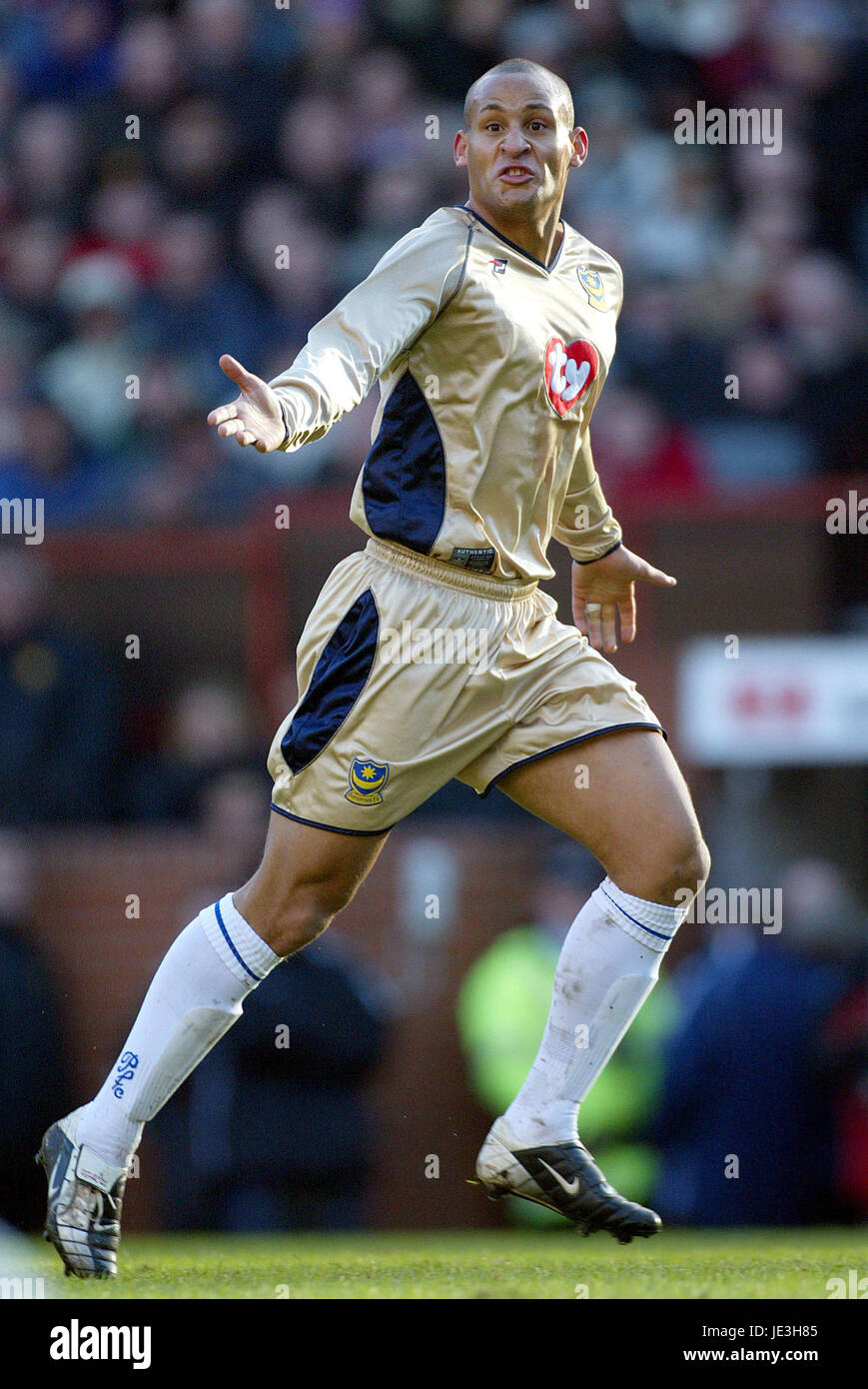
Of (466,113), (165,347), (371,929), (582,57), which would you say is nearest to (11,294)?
(165,347)

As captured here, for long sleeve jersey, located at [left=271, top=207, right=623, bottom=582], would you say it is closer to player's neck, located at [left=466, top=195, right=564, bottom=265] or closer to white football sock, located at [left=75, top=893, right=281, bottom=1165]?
player's neck, located at [left=466, top=195, right=564, bottom=265]

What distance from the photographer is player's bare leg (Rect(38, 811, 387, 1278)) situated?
3.91 meters

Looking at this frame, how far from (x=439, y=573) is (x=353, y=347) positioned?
553mm

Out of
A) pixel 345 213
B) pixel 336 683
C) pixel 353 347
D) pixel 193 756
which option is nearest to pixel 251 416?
pixel 353 347

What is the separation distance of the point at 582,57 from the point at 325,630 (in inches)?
253

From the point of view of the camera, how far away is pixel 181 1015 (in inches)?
156

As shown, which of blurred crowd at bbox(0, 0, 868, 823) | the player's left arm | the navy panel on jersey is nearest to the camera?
the navy panel on jersey

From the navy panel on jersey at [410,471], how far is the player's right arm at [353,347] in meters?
0.13

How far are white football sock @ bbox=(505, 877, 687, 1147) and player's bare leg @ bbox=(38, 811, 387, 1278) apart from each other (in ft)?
1.57

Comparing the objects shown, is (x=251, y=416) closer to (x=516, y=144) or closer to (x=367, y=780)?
(x=367, y=780)

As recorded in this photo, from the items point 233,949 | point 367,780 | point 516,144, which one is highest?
point 516,144

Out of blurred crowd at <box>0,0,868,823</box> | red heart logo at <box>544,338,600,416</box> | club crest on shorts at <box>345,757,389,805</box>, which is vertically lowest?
club crest on shorts at <box>345,757,389,805</box>

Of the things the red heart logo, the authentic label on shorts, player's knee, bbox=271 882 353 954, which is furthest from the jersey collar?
player's knee, bbox=271 882 353 954

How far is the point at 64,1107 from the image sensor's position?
618 centimetres
